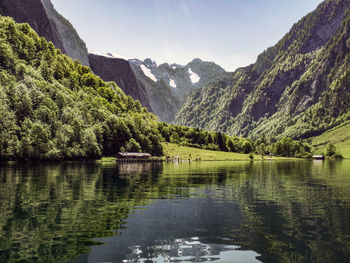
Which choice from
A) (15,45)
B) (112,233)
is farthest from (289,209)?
(15,45)

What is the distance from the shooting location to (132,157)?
585 feet

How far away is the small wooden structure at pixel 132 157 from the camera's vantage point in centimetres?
17062

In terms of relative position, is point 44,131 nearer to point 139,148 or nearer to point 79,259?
point 139,148

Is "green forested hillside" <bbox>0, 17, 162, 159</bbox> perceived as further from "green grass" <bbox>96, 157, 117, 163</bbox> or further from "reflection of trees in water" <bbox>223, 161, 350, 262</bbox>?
"reflection of trees in water" <bbox>223, 161, 350, 262</bbox>

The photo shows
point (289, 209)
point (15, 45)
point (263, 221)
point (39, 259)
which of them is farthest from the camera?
point (15, 45)

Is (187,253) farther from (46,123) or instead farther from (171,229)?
(46,123)

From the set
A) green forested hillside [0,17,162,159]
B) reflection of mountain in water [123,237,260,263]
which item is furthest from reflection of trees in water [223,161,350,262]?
green forested hillside [0,17,162,159]

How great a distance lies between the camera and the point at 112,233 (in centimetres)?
2027

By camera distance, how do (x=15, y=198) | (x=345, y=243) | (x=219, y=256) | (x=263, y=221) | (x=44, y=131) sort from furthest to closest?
(x=44, y=131), (x=15, y=198), (x=263, y=221), (x=345, y=243), (x=219, y=256)

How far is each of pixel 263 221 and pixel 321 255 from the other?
8.28 metres

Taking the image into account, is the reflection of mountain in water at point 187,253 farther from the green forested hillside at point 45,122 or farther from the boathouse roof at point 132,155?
the boathouse roof at point 132,155

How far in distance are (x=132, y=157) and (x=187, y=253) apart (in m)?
164

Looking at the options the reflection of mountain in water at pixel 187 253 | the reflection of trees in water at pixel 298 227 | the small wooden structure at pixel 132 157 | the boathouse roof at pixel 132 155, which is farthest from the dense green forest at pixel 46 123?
the reflection of mountain in water at pixel 187 253

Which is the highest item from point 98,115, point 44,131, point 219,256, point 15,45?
point 15,45
